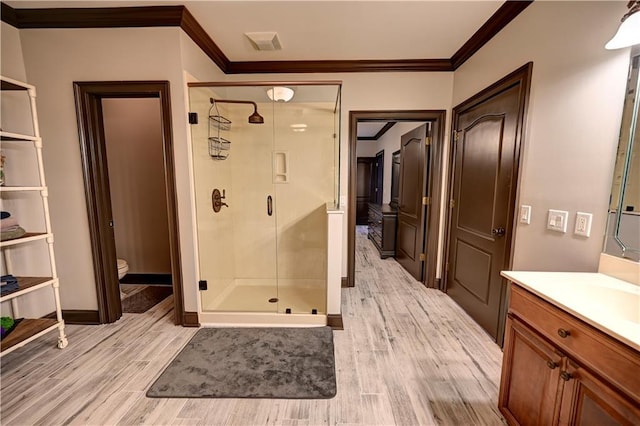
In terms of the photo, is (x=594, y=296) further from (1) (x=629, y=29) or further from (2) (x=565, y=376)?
(1) (x=629, y=29)

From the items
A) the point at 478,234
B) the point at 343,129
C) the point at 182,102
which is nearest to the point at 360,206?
the point at 343,129

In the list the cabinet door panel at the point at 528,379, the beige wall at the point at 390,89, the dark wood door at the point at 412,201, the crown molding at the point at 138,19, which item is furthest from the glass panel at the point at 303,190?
the cabinet door panel at the point at 528,379

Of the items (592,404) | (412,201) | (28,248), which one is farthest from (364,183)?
(592,404)

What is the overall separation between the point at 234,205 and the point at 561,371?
9.77 ft

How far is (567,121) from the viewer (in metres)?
1.51

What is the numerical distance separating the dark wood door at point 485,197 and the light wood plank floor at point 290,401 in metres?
0.29

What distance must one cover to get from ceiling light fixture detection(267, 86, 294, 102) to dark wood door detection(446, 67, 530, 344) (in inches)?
70.7

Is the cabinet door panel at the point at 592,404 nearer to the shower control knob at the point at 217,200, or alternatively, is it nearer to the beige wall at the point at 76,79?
the beige wall at the point at 76,79

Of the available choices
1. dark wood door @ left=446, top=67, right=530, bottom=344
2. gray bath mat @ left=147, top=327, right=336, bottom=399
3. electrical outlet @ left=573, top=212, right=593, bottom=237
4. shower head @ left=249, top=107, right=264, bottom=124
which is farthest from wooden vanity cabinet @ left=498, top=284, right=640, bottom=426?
shower head @ left=249, top=107, right=264, bottom=124

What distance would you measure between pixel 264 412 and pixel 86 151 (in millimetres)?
2452

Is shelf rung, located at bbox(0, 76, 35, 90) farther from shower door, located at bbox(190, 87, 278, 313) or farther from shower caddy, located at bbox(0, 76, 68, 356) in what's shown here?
shower door, located at bbox(190, 87, 278, 313)

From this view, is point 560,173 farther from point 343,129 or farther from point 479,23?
point 343,129

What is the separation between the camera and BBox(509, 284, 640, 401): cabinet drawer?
2.52 feet

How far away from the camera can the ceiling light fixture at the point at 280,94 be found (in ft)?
8.11
